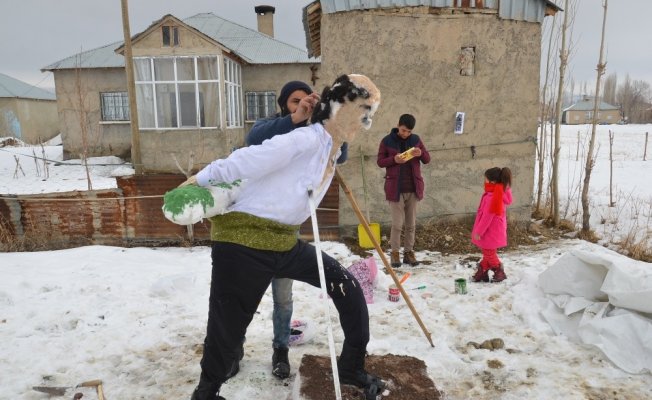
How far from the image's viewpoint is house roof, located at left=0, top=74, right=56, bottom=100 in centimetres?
3073

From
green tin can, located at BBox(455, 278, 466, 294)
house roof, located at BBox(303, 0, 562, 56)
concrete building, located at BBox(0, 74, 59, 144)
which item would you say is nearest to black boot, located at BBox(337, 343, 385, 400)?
green tin can, located at BBox(455, 278, 466, 294)

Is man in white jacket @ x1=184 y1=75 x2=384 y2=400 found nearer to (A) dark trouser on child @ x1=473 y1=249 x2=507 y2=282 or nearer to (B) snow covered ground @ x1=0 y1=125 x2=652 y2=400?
(B) snow covered ground @ x1=0 y1=125 x2=652 y2=400

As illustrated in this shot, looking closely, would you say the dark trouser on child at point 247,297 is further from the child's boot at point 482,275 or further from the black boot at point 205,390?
the child's boot at point 482,275

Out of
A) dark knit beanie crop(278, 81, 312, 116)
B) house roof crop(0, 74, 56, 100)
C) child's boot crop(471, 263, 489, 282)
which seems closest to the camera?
dark knit beanie crop(278, 81, 312, 116)

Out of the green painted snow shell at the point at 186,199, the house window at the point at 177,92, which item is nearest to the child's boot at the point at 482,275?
the green painted snow shell at the point at 186,199

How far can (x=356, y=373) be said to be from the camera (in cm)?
260

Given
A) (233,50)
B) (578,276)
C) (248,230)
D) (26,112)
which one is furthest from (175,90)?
(26,112)

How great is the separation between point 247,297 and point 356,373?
90cm

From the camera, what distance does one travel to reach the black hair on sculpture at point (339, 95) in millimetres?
2260

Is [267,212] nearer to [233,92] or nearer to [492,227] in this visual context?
[492,227]

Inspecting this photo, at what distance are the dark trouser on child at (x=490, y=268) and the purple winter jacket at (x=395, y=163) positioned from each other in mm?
1073

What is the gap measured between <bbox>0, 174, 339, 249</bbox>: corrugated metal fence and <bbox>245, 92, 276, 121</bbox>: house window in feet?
40.9

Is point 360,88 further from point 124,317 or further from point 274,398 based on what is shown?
point 124,317

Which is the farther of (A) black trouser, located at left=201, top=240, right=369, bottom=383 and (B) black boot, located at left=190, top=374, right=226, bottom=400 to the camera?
(B) black boot, located at left=190, top=374, right=226, bottom=400
